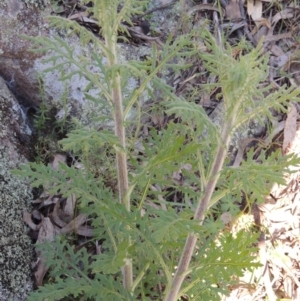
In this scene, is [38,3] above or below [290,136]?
above

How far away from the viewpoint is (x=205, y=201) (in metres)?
1.75

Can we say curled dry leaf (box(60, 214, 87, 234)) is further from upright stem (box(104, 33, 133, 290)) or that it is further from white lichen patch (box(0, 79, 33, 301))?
upright stem (box(104, 33, 133, 290))

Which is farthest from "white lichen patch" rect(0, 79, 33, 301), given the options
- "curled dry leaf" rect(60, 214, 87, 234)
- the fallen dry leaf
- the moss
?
the fallen dry leaf

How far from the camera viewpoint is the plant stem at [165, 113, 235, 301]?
164 centimetres

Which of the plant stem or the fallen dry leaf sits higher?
the plant stem

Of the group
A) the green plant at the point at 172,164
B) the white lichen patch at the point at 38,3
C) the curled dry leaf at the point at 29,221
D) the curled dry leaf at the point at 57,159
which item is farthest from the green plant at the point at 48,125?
the green plant at the point at 172,164

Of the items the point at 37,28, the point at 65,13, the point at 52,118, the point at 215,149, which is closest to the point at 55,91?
the point at 52,118

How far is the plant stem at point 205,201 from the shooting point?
164cm

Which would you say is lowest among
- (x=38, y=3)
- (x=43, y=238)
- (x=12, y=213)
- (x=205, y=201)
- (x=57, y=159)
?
(x=43, y=238)

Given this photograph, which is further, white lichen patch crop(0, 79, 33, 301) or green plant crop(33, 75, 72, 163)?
green plant crop(33, 75, 72, 163)

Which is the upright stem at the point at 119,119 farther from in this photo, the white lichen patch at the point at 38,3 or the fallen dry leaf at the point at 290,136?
the white lichen patch at the point at 38,3

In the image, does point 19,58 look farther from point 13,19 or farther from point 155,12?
point 155,12

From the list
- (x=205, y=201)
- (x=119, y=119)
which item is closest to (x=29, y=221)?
(x=119, y=119)

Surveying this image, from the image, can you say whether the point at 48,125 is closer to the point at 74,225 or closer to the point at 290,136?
the point at 74,225
